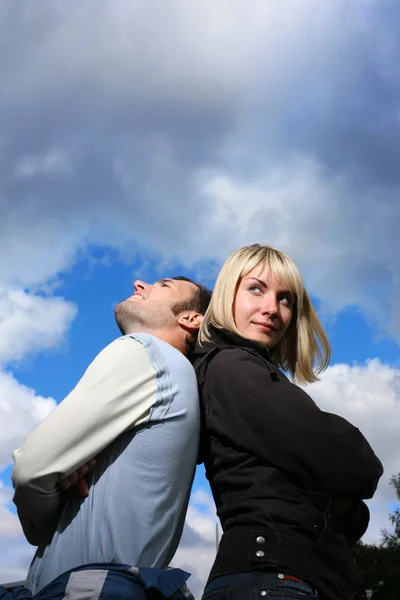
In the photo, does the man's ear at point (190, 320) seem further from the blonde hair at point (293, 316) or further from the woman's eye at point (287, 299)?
the woman's eye at point (287, 299)

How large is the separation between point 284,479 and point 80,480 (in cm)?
86

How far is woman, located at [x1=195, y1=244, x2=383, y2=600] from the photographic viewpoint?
274cm

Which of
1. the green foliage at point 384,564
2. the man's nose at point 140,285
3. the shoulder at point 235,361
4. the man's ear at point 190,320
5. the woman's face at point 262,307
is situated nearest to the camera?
the shoulder at point 235,361

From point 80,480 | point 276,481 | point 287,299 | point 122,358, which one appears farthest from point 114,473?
point 287,299

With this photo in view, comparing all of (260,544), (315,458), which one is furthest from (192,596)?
(315,458)

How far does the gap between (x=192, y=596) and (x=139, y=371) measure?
3.07ft

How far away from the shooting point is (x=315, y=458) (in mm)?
2922

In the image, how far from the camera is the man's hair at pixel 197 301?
13.1ft

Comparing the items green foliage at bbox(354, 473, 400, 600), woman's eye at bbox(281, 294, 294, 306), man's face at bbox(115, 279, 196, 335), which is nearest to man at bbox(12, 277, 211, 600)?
man's face at bbox(115, 279, 196, 335)

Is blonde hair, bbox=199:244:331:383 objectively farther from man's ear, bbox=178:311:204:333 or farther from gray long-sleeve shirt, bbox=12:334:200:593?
gray long-sleeve shirt, bbox=12:334:200:593

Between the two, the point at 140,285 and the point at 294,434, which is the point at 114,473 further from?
the point at 140,285

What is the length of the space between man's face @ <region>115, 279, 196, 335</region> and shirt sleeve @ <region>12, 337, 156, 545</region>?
2.80 ft

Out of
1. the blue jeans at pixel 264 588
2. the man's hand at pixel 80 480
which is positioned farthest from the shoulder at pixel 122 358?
the blue jeans at pixel 264 588

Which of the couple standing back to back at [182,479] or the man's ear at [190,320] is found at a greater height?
the man's ear at [190,320]
